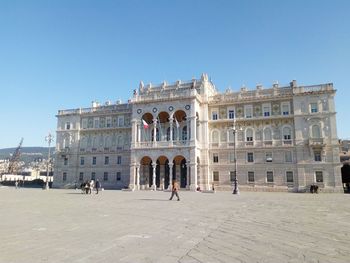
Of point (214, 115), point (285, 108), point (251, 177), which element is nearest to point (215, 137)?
point (214, 115)

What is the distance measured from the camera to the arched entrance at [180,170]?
48969 millimetres

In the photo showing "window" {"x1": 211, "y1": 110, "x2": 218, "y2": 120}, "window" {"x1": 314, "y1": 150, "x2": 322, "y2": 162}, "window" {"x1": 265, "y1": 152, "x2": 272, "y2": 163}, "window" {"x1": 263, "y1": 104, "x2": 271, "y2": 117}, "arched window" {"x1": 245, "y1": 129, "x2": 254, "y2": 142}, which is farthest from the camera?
"window" {"x1": 211, "y1": 110, "x2": 218, "y2": 120}

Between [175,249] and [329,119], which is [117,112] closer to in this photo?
[329,119]

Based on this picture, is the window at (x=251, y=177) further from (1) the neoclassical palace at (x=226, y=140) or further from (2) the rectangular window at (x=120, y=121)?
(2) the rectangular window at (x=120, y=121)

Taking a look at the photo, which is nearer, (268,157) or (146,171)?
(268,157)

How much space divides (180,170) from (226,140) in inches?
367

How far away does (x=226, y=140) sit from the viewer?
48.3 meters

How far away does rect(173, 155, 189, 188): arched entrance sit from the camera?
4897 cm

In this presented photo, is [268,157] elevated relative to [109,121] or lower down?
lower down

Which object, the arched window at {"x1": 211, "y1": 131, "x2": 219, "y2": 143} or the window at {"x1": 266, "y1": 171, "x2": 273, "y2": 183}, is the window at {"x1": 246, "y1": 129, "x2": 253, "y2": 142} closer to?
the arched window at {"x1": 211, "y1": 131, "x2": 219, "y2": 143}

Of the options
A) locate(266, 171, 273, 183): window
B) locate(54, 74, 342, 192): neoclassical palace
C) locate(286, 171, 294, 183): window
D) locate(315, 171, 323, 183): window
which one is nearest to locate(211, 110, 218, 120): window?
locate(54, 74, 342, 192): neoclassical palace

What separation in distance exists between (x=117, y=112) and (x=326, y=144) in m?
36.7

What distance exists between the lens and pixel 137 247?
24.0ft

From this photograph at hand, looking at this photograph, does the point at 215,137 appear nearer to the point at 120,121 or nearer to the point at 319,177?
the point at 319,177
